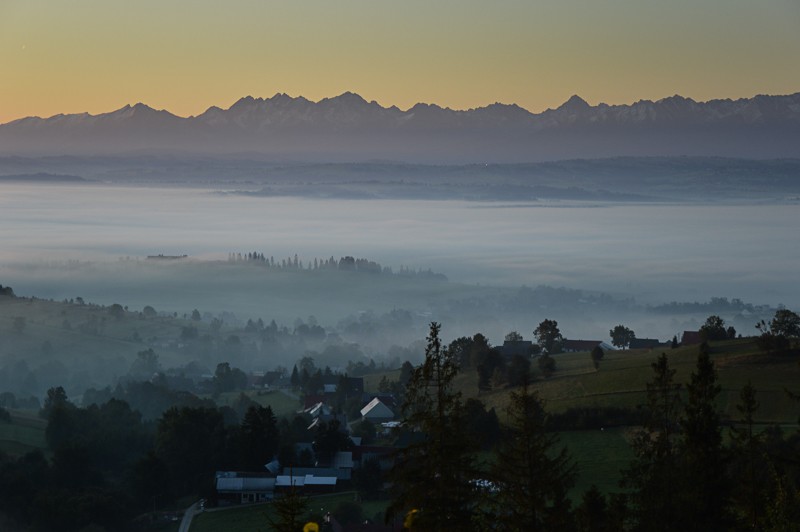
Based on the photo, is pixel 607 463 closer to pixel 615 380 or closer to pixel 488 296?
pixel 615 380

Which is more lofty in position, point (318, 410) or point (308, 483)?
point (318, 410)

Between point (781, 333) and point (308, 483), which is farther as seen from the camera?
point (781, 333)

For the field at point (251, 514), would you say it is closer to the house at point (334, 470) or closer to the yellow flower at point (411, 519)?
the house at point (334, 470)

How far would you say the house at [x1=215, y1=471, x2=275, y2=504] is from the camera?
115 feet

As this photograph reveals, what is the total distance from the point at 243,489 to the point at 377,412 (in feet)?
50.2

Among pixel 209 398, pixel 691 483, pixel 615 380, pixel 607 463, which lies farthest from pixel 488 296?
pixel 691 483

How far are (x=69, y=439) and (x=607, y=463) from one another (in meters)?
18.8

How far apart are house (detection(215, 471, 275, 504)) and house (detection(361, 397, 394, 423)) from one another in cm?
1309

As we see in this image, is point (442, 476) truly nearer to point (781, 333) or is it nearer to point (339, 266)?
point (781, 333)

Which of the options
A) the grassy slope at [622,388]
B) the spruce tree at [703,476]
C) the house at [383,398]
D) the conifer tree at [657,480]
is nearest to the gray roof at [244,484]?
the grassy slope at [622,388]

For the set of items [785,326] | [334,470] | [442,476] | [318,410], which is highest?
[785,326]

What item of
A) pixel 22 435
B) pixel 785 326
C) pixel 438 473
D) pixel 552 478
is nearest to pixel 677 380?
pixel 785 326

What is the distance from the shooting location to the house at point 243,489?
115 feet

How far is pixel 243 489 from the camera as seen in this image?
35406mm
